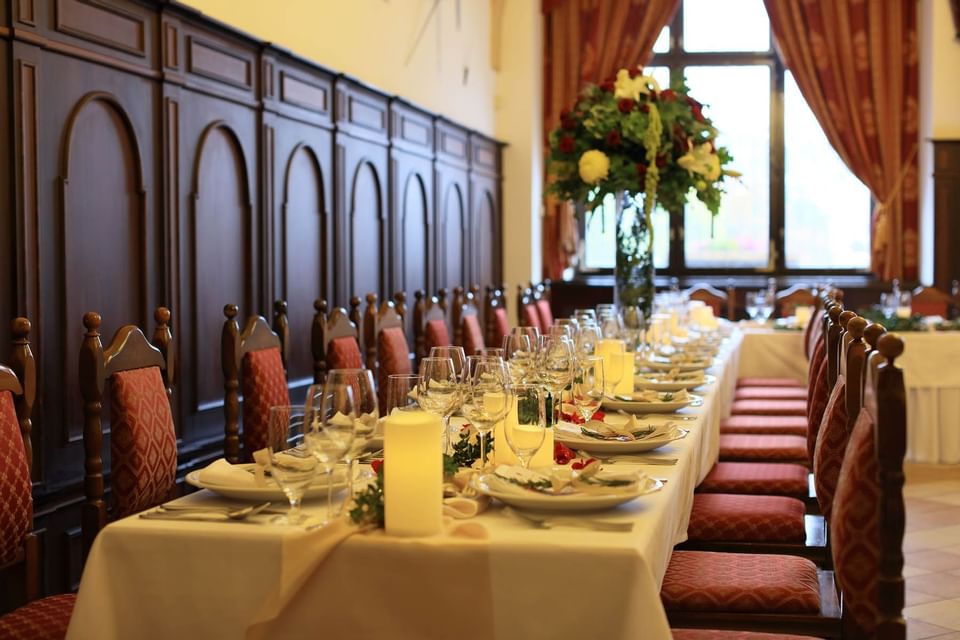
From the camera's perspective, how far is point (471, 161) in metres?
10.0

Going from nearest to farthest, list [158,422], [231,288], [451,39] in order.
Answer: [158,422] → [231,288] → [451,39]

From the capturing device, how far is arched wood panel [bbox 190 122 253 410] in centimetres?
541

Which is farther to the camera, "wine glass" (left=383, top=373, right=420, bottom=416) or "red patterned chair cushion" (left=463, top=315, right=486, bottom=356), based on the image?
"red patterned chair cushion" (left=463, top=315, right=486, bottom=356)

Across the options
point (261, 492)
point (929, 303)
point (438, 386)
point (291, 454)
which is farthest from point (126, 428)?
point (929, 303)

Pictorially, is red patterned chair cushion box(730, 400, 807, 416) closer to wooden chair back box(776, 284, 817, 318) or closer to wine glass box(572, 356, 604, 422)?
wine glass box(572, 356, 604, 422)

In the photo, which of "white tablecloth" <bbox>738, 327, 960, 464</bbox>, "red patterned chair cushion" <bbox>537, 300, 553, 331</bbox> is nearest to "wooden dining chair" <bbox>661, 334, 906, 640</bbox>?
"white tablecloth" <bbox>738, 327, 960, 464</bbox>

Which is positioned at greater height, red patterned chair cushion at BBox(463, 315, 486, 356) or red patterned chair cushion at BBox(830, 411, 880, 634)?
red patterned chair cushion at BBox(463, 315, 486, 356)

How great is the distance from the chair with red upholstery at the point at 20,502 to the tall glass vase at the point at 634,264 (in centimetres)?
292

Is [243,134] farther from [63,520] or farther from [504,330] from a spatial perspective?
[63,520]

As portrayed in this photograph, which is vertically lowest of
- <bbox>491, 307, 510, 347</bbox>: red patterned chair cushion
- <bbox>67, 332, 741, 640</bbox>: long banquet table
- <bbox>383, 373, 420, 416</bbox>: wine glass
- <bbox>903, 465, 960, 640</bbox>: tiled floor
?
<bbox>903, 465, 960, 640</bbox>: tiled floor

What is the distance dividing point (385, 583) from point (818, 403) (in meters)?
2.02

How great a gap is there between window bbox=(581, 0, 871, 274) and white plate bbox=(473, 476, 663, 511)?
943 centimetres

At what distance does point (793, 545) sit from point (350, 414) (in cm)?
177

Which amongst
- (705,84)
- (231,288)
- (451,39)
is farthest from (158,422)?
(705,84)
